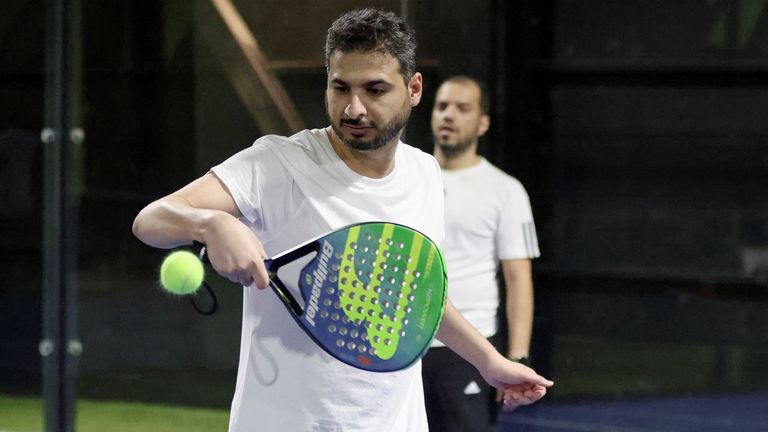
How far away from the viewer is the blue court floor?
5.68 metres

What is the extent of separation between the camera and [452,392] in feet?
12.0

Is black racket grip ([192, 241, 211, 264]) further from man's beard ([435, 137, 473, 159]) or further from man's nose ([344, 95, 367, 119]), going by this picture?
man's beard ([435, 137, 473, 159])

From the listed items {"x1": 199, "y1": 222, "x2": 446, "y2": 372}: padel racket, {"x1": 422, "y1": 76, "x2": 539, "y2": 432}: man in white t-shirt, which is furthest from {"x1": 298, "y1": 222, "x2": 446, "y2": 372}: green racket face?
{"x1": 422, "y1": 76, "x2": 539, "y2": 432}: man in white t-shirt

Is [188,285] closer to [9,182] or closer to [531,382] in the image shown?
[531,382]

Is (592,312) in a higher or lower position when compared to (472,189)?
lower

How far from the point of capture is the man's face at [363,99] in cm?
194

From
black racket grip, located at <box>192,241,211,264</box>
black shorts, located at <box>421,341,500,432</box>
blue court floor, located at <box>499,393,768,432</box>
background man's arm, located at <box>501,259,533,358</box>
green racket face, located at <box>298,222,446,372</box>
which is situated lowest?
blue court floor, located at <box>499,393,768,432</box>

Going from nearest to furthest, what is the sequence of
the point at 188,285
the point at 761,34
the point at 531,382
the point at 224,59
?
the point at 188,285 → the point at 531,382 → the point at 224,59 → the point at 761,34

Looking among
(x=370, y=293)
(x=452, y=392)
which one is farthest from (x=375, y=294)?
(x=452, y=392)

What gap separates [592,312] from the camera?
21.5 ft

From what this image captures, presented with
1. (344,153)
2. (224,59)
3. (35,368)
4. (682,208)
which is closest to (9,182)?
(35,368)

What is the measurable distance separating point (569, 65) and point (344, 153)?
4538 mm

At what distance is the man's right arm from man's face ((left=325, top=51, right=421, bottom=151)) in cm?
21

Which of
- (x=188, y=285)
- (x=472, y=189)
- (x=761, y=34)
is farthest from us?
(x=761, y=34)
